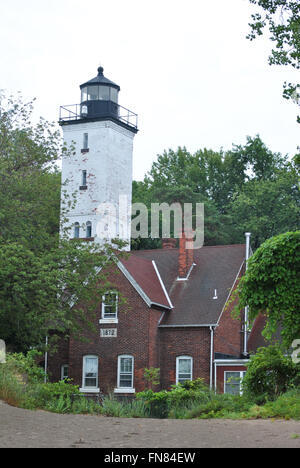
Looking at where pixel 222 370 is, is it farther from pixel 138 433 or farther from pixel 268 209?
pixel 268 209

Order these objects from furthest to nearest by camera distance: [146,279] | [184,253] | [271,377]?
1. [184,253]
2. [146,279]
3. [271,377]

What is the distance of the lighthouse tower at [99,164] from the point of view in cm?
4791

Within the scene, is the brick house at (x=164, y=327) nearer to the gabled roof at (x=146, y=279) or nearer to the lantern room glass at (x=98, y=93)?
the gabled roof at (x=146, y=279)

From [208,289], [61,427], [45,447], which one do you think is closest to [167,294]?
[208,289]

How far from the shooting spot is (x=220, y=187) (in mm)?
63312

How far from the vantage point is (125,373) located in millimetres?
Result: 33656

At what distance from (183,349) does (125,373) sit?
9.67 feet

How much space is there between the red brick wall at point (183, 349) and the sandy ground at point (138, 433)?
19136 mm

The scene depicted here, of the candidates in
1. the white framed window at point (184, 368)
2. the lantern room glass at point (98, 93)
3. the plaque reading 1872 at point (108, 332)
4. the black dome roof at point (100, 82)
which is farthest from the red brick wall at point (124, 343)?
the black dome roof at point (100, 82)

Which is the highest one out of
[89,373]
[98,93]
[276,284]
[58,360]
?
[98,93]

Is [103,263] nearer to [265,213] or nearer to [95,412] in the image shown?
[95,412]

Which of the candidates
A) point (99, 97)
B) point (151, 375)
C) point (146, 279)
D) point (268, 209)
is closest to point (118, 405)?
point (151, 375)

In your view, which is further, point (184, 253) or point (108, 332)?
point (184, 253)
